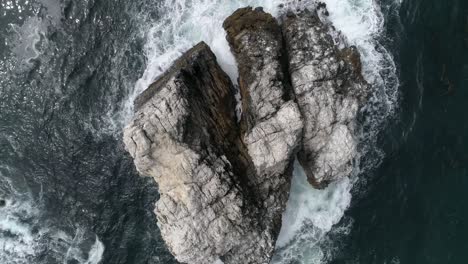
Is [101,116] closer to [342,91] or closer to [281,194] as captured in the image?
[281,194]

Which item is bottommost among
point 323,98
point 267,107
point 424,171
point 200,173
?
point 424,171

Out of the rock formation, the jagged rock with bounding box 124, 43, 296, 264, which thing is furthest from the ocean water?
the jagged rock with bounding box 124, 43, 296, 264

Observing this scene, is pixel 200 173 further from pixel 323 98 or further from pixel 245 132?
pixel 323 98

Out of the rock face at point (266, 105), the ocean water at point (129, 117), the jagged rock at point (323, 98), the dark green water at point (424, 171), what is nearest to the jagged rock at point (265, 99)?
the rock face at point (266, 105)

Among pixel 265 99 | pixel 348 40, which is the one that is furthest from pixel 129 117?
pixel 348 40

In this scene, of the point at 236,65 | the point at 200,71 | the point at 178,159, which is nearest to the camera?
the point at 178,159

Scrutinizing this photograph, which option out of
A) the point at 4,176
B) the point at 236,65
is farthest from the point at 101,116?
the point at 236,65

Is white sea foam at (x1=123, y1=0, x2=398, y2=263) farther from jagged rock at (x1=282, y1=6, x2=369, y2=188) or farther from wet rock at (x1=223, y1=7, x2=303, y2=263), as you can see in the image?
wet rock at (x1=223, y1=7, x2=303, y2=263)
